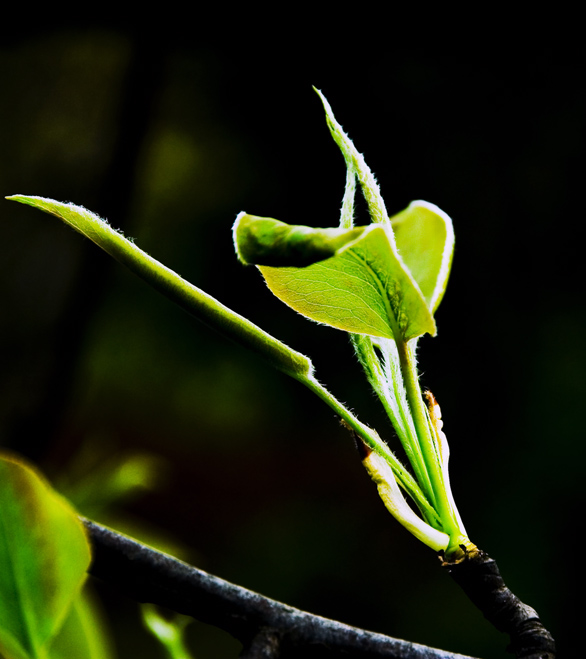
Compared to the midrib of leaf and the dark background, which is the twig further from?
the dark background

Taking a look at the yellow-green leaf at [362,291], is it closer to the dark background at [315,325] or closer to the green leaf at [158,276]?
the green leaf at [158,276]

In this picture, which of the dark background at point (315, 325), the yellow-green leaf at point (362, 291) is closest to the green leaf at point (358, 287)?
the yellow-green leaf at point (362, 291)

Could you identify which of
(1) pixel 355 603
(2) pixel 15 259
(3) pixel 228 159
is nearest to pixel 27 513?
(2) pixel 15 259

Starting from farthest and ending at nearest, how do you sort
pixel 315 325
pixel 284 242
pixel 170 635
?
pixel 315 325
pixel 170 635
pixel 284 242

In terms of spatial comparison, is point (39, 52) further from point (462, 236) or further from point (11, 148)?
point (462, 236)

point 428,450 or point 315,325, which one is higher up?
point 428,450

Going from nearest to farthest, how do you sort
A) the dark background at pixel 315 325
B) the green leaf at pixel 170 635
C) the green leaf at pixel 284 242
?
the green leaf at pixel 284 242 < the green leaf at pixel 170 635 < the dark background at pixel 315 325

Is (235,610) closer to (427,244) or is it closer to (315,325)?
(427,244)

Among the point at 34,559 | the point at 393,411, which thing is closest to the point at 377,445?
the point at 393,411
